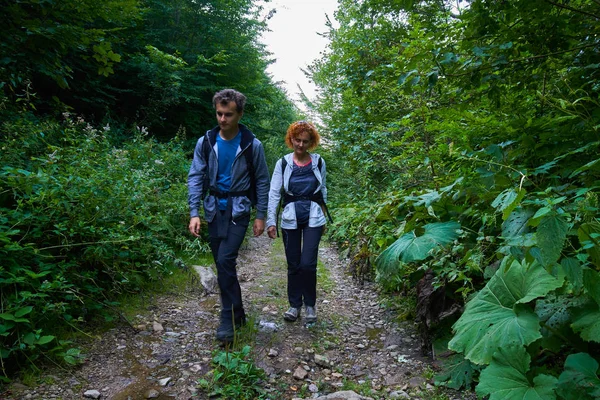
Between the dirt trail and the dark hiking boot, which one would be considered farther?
the dark hiking boot

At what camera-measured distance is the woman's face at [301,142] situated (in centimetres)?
400

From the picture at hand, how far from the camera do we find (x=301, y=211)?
3.95 metres

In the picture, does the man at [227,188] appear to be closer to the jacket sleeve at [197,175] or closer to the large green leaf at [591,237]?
the jacket sleeve at [197,175]

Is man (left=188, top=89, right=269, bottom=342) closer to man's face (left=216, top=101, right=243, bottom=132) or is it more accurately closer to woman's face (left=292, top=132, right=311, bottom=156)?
man's face (left=216, top=101, right=243, bottom=132)

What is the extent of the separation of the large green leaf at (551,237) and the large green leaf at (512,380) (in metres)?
0.63

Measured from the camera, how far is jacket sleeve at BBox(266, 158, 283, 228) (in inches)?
153

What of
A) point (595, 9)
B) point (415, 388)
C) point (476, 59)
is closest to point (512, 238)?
point (476, 59)

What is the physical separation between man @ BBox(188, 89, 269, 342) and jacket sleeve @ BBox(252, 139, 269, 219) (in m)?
0.01

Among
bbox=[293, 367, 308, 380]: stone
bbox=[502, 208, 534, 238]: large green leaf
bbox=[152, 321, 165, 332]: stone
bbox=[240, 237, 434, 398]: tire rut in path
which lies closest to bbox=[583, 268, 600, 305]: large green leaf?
bbox=[502, 208, 534, 238]: large green leaf

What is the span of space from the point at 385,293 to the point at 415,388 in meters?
2.12

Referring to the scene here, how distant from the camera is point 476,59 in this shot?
242cm

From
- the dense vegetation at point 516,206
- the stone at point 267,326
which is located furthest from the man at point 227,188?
the dense vegetation at point 516,206

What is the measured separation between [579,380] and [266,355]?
226cm

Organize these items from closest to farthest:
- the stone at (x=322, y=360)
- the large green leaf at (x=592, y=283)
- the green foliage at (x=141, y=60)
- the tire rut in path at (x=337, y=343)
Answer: the large green leaf at (x=592, y=283), the tire rut in path at (x=337, y=343), the stone at (x=322, y=360), the green foliage at (x=141, y=60)
